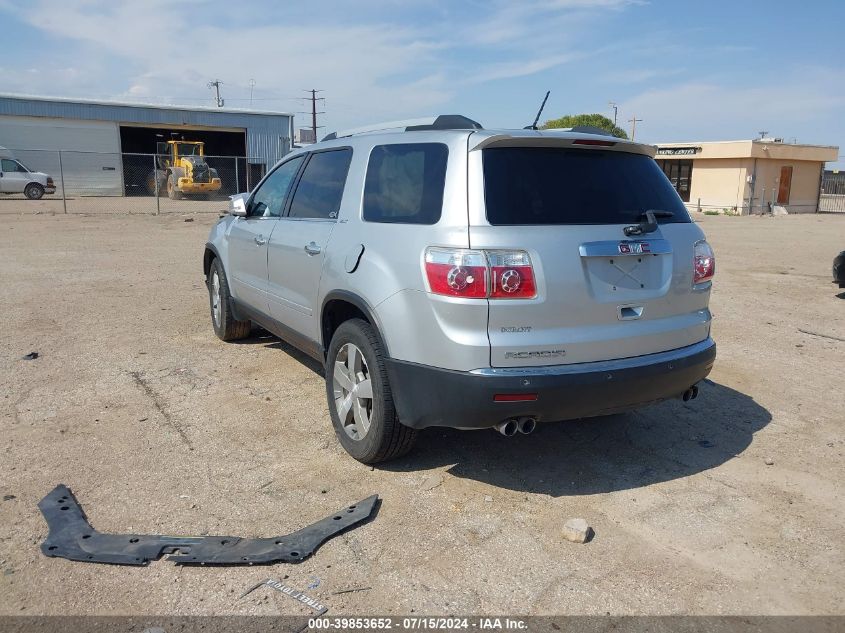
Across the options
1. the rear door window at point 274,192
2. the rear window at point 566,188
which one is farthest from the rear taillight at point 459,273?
the rear door window at point 274,192

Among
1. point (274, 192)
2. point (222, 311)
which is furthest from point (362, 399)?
point (222, 311)

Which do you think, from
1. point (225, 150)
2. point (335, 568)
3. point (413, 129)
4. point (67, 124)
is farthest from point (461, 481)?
point (225, 150)

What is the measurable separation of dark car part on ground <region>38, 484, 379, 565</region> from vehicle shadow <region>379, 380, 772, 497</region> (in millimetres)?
892

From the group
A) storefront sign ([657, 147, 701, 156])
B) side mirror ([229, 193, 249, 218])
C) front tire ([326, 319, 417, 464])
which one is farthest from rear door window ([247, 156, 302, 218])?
storefront sign ([657, 147, 701, 156])

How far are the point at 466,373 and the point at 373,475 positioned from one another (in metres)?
1.04

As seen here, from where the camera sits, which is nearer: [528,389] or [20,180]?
[528,389]

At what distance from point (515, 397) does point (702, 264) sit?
1.54m

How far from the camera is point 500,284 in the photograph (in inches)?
132

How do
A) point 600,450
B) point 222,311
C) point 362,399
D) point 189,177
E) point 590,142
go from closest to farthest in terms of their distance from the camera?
point 590,142
point 362,399
point 600,450
point 222,311
point 189,177

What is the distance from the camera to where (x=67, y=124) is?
3812cm

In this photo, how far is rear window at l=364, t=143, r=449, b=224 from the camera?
3.69 m

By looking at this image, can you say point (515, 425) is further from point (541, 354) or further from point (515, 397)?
point (541, 354)

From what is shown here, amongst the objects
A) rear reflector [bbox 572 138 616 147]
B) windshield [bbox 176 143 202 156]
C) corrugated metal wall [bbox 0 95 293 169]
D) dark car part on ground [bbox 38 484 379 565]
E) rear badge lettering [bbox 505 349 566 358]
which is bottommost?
dark car part on ground [bbox 38 484 379 565]

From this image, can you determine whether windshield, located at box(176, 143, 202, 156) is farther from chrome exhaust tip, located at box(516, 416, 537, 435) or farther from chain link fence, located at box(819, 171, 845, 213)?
chain link fence, located at box(819, 171, 845, 213)
